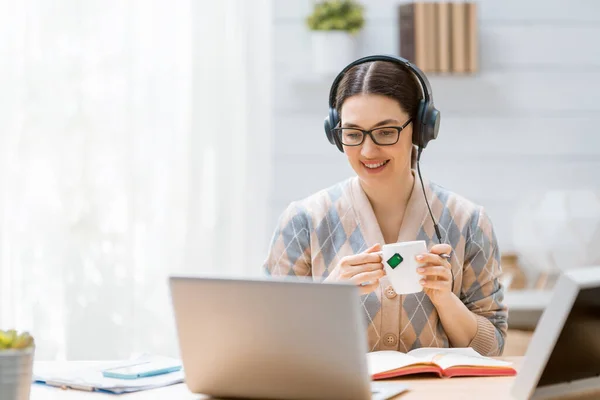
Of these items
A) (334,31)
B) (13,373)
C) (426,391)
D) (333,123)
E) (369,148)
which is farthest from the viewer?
(334,31)

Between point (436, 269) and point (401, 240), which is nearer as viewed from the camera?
point (436, 269)

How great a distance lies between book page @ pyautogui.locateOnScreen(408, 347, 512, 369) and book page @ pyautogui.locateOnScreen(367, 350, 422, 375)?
0.09 feet

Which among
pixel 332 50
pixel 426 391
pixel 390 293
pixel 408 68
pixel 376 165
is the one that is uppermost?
pixel 332 50

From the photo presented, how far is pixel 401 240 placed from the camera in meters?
1.82

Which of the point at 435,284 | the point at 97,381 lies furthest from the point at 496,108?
the point at 97,381

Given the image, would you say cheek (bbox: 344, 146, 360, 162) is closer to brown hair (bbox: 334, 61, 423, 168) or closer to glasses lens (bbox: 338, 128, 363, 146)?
glasses lens (bbox: 338, 128, 363, 146)

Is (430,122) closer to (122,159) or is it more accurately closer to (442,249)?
(442,249)

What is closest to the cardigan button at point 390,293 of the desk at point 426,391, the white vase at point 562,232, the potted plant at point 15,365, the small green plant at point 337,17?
the desk at point 426,391

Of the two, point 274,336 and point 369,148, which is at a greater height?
point 369,148

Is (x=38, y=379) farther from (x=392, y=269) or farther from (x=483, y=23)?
(x=483, y=23)

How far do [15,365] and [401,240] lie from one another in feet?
3.14

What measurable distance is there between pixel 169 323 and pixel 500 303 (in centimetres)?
148

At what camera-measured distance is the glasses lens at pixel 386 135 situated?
5.81 feet

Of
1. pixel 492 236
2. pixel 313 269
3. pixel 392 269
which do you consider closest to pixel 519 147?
pixel 492 236
